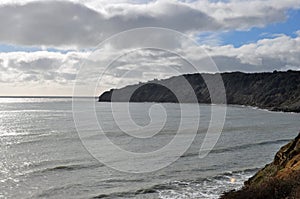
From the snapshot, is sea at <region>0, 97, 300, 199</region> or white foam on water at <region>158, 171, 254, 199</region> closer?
white foam on water at <region>158, 171, 254, 199</region>

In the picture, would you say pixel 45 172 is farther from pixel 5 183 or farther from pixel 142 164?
pixel 142 164

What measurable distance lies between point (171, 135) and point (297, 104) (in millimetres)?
98220

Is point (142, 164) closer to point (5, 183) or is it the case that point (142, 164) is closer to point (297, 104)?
point (5, 183)

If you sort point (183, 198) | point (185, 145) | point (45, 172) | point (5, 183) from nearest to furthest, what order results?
1. point (183, 198)
2. point (5, 183)
3. point (45, 172)
4. point (185, 145)

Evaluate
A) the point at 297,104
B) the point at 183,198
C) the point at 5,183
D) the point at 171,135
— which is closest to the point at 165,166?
the point at 183,198

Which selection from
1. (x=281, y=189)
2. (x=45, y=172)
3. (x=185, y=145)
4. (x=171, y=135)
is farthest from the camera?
(x=171, y=135)

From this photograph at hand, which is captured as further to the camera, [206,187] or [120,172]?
[120,172]

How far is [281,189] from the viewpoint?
50.5 feet

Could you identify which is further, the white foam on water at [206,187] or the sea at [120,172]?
the sea at [120,172]

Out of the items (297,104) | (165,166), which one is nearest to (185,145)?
(165,166)

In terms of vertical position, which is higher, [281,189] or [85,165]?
[281,189]

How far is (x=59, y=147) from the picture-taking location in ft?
148

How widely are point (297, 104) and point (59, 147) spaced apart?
389ft

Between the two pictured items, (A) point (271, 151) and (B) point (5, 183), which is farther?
(A) point (271, 151)
